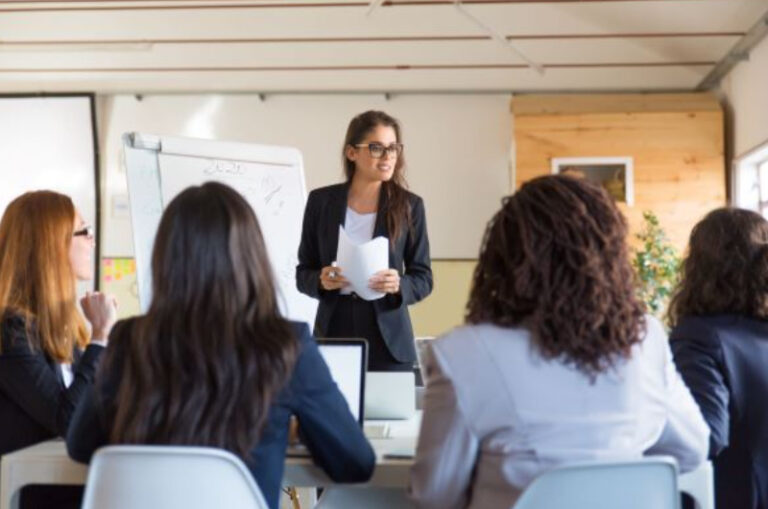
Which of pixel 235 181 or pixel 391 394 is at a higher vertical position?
pixel 235 181

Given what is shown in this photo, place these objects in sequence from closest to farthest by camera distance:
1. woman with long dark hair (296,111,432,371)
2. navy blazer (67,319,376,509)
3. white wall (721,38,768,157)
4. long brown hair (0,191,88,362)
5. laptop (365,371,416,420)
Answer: navy blazer (67,319,376,509) < long brown hair (0,191,88,362) < laptop (365,371,416,420) < woman with long dark hair (296,111,432,371) < white wall (721,38,768,157)

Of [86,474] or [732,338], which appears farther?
[732,338]

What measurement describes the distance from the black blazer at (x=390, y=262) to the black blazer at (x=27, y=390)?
101 cm

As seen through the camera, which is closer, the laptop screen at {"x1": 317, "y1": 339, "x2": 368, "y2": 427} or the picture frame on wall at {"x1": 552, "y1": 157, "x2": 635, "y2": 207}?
the laptop screen at {"x1": 317, "y1": 339, "x2": 368, "y2": 427}

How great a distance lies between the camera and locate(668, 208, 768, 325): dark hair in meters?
2.27

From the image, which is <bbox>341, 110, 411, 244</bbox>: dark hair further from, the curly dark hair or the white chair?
the white chair

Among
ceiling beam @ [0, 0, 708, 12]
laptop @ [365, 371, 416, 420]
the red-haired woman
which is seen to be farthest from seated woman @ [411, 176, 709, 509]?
ceiling beam @ [0, 0, 708, 12]

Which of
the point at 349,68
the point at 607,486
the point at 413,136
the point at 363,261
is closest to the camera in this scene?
the point at 607,486

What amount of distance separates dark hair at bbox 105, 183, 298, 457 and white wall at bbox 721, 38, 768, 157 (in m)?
4.53

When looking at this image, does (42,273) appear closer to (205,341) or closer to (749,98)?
(205,341)

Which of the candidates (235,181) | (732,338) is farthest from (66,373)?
(235,181)

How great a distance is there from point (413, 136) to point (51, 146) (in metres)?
2.59

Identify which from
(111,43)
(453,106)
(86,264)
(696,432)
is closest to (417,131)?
(453,106)

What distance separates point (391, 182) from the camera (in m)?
3.27
